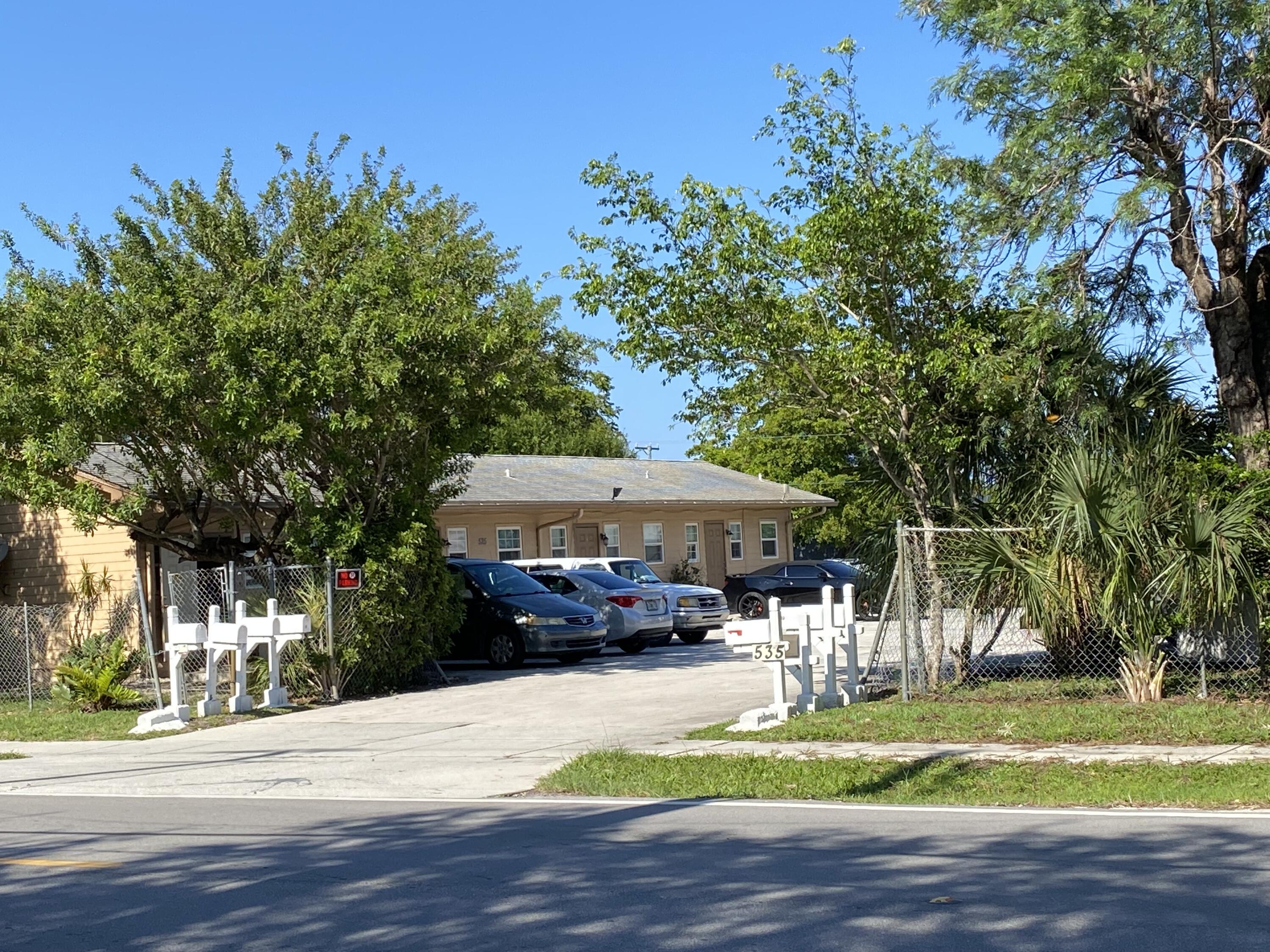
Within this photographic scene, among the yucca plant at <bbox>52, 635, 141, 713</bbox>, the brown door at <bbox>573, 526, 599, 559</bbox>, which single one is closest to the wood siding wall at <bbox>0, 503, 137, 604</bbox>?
the yucca plant at <bbox>52, 635, 141, 713</bbox>

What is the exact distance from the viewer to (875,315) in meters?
15.5

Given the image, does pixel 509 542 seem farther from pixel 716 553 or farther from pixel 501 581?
pixel 501 581

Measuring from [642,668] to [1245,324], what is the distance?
9656 mm

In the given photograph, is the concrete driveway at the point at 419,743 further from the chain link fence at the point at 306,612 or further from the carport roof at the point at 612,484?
the carport roof at the point at 612,484

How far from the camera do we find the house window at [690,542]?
124 feet

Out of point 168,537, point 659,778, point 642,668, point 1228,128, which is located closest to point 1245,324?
point 1228,128

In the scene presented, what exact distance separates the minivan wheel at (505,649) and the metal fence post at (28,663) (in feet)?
21.3

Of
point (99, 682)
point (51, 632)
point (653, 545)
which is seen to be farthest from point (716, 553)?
point (99, 682)

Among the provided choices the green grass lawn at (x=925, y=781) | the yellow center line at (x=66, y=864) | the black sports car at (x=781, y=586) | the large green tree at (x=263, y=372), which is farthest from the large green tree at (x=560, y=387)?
the yellow center line at (x=66, y=864)

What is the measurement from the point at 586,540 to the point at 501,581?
1336 cm

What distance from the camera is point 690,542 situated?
3809cm

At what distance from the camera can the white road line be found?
8.71 m

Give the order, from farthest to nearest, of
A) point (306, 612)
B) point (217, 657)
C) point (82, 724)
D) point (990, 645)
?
1. point (306, 612)
2. point (217, 657)
3. point (82, 724)
4. point (990, 645)

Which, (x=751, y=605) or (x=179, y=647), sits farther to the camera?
(x=751, y=605)
